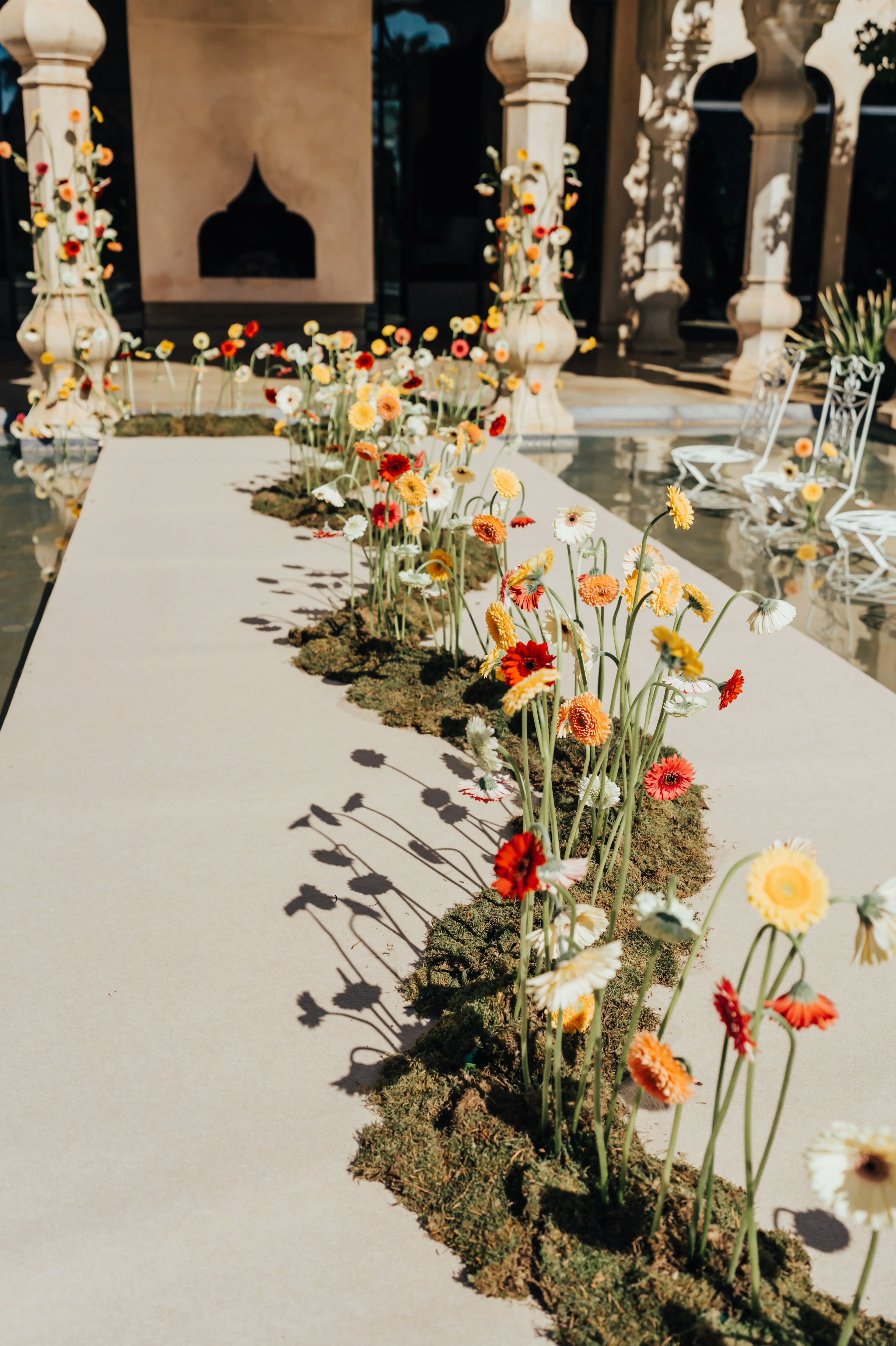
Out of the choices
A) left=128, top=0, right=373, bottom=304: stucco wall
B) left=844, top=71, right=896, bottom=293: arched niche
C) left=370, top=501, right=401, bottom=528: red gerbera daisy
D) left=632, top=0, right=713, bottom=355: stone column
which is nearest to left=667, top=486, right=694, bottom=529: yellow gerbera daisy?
left=370, top=501, right=401, bottom=528: red gerbera daisy

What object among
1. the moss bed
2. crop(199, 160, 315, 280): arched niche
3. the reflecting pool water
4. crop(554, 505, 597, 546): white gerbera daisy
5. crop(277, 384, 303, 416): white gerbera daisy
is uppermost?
crop(199, 160, 315, 280): arched niche

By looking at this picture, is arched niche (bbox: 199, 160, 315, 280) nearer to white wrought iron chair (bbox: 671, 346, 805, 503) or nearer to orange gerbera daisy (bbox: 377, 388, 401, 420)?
white wrought iron chair (bbox: 671, 346, 805, 503)

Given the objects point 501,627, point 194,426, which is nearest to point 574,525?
point 501,627

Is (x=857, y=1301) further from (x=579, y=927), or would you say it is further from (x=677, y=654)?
(x=677, y=654)

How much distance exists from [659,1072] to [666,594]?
1.05 m

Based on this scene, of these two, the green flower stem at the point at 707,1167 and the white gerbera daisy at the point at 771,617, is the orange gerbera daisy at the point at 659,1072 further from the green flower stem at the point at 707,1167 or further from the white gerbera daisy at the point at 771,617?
the white gerbera daisy at the point at 771,617

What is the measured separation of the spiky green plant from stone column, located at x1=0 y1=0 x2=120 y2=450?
17.4 ft

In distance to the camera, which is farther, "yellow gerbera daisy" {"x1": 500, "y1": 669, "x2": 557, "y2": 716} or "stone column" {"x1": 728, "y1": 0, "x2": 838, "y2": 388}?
"stone column" {"x1": 728, "y1": 0, "x2": 838, "y2": 388}

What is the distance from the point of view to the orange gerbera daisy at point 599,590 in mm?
2416

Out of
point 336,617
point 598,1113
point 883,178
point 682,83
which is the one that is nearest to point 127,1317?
point 598,1113

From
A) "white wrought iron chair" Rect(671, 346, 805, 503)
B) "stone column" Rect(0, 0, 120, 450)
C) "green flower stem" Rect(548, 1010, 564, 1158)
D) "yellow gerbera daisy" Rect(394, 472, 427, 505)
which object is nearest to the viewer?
"green flower stem" Rect(548, 1010, 564, 1158)

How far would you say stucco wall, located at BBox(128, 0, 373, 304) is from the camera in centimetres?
1223

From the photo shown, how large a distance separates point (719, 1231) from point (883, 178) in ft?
51.0

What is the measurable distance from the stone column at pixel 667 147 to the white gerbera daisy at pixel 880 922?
12.9m
